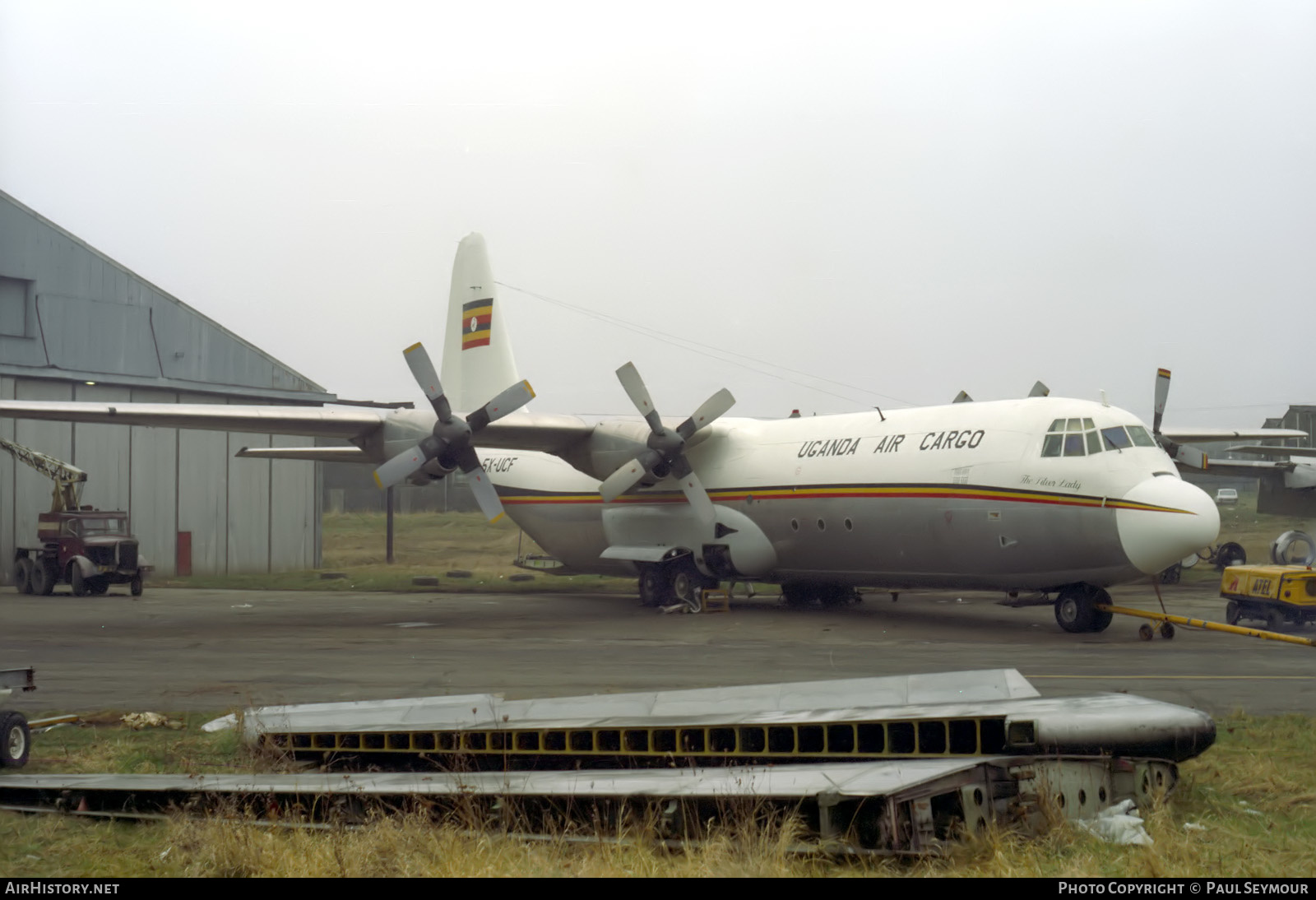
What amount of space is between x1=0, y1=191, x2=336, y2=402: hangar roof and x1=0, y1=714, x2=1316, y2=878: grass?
97.3 feet

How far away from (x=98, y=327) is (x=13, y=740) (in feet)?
96.7

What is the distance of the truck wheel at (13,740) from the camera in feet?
28.9

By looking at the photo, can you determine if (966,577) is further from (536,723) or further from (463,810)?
(463,810)

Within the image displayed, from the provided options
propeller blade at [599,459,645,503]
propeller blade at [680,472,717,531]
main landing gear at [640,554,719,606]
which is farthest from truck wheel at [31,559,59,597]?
propeller blade at [680,472,717,531]

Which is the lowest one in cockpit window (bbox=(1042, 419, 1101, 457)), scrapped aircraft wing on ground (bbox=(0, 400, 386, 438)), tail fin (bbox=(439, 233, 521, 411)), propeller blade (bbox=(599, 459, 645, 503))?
propeller blade (bbox=(599, 459, 645, 503))

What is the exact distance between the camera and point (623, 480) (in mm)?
23516

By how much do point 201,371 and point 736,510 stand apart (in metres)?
22.7

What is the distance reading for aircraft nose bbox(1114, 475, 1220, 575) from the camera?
16.8 m

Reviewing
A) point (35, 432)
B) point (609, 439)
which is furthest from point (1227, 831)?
point (35, 432)

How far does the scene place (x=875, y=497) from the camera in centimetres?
2064

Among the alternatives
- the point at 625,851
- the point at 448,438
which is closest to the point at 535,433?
the point at 448,438

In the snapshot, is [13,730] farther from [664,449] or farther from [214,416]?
[664,449]

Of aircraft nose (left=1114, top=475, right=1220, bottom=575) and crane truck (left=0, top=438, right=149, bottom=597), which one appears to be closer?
aircraft nose (left=1114, top=475, right=1220, bottom=575)

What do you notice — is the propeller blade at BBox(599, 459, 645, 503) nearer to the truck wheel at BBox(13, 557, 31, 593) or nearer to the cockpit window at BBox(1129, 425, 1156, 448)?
the cockpit window at BBox(1129, 425, 1156, 448)
